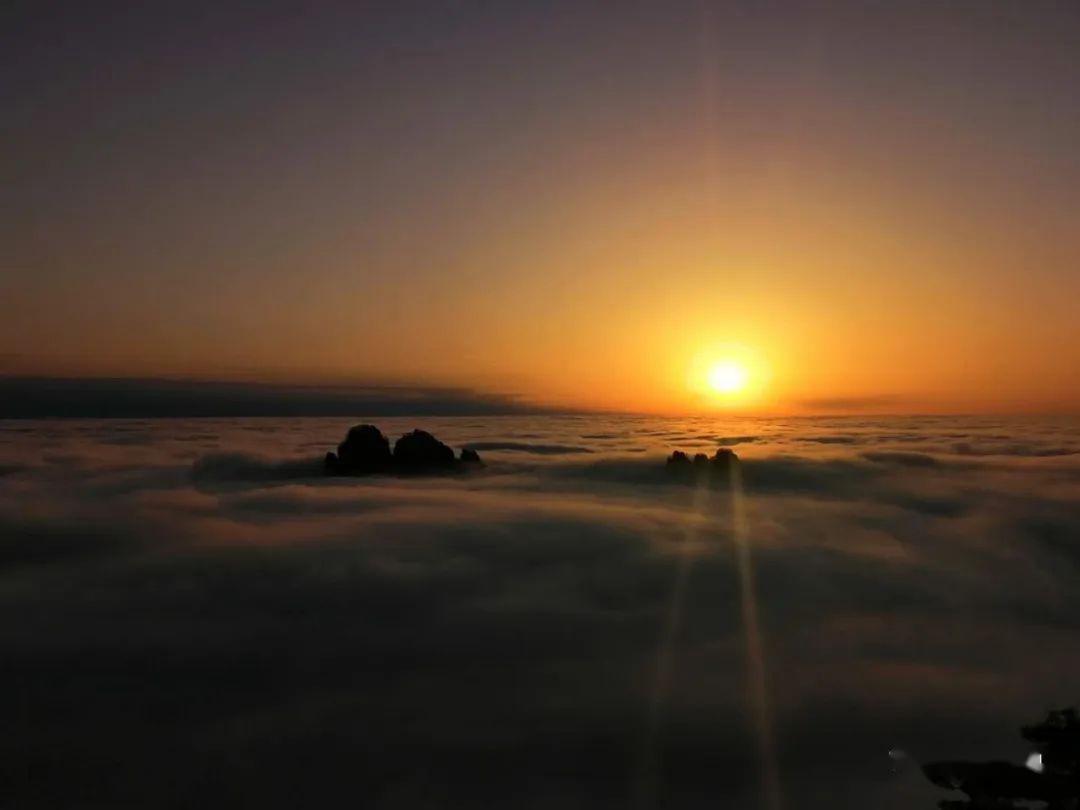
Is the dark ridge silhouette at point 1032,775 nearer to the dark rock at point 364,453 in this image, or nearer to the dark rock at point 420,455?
the dark rock at point 420,455

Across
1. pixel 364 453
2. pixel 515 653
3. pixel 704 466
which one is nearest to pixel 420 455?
pixel 364 453

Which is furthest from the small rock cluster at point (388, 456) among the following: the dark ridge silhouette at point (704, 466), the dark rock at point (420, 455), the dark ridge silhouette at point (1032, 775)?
the dark ridge silhouette at point (1032, 775)

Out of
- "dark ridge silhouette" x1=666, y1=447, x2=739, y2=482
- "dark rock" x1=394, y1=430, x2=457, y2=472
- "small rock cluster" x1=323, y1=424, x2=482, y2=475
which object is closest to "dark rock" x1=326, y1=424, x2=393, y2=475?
"small rock cluster" x1=323, y1=424, x2=482, y2=475

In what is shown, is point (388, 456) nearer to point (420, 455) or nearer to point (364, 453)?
point (364, 453)

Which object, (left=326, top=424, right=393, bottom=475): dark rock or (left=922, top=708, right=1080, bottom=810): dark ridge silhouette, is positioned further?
(left=326, top=424, right=393, bottom=475): dark rock

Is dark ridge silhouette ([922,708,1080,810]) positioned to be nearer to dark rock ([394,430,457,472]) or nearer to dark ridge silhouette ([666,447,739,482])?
dark ridge silhouette ([666,447,739,482])

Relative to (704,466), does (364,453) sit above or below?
above

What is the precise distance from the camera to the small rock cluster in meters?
57.1

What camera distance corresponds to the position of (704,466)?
201 ft

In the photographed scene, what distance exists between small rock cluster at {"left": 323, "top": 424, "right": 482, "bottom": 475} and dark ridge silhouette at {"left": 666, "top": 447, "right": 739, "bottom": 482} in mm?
18141

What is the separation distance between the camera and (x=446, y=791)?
39.4ft

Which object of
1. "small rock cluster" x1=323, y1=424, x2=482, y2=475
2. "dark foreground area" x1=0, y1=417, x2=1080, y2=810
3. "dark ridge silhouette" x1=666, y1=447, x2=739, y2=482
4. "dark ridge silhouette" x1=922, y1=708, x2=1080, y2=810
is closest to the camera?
"dark ridge silhouette" x1=922, y1=708, x2=1080, y2=810

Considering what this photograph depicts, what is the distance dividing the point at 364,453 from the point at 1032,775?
5096 centimetres

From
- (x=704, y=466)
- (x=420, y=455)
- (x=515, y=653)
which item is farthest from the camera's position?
(x=704, y=466)
